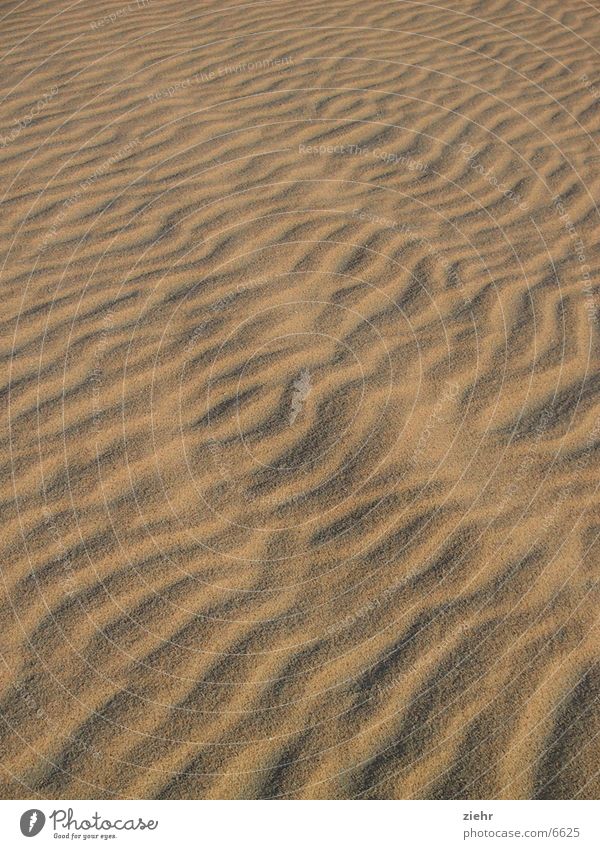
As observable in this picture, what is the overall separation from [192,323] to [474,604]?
6.51 ft

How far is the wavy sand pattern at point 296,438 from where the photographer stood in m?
2.83

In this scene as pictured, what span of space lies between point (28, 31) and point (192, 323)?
426 centimetres

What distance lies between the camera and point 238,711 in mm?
2873

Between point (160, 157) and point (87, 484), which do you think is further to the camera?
point (160, 157)

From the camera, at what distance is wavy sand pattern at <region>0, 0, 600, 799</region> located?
9.28ft

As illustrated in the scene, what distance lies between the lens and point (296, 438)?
12.5ft

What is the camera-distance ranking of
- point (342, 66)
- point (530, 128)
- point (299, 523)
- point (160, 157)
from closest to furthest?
1. point (299, 523)
2. point (160, 157)
3. point (530, 128)
4. point (342, 66)

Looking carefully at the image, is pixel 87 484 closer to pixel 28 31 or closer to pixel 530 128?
pixel 530 128

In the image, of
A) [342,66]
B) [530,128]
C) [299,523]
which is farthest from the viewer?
[342,66]

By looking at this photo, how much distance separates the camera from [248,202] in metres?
5.29
